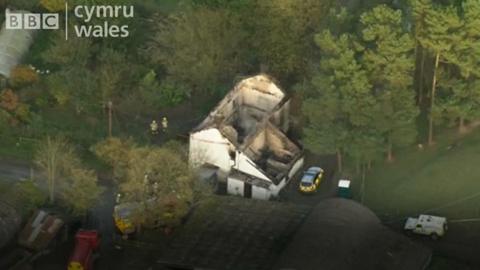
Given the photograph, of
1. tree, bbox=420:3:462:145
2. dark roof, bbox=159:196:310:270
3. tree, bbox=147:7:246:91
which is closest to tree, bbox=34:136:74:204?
dark roof, bbox=159:196:310:270

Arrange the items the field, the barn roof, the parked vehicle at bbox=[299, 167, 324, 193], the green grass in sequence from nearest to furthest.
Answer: the barn roof, the field, the green grass, the parked vehicle at bbox=[299, 167, 324, 193]

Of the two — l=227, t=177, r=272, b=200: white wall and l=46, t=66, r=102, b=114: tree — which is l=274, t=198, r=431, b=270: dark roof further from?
l=46, t=66, r=102, b=114: tree

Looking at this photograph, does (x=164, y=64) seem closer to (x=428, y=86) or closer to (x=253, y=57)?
(x=253, y=57)

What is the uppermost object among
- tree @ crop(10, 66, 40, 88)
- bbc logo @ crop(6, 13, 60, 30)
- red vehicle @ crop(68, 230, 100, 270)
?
bbc logo @ crop(6, 13, 60, 30)

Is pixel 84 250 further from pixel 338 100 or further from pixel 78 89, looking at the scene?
pixel 338 100

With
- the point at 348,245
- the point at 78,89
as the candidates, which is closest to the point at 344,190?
the point at 348,245

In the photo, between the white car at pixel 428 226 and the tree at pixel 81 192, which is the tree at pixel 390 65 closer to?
the white car at pixel 428 226
